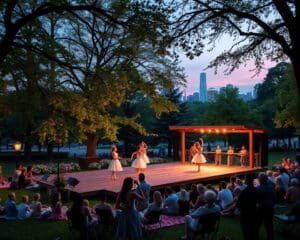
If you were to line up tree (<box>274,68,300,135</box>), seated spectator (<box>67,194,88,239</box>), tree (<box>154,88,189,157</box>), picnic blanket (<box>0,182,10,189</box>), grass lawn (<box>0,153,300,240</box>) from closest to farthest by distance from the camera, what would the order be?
seated spectator (<box>67,194,88,239</box>)
grass lawn (<box>0,153,300,240</box>)
picnic blanket (<box>0,182,10,189</box>)
tree (<box>274,68,300,135</box>)
tree (<box>154,88,189,157</box>)

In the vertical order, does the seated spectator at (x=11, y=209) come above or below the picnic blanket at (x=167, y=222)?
above

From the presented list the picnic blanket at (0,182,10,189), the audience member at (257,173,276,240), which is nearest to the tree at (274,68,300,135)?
the picnic blanket at (0,182,10,189)

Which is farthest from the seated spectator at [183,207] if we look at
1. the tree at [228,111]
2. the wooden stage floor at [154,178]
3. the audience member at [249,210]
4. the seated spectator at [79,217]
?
the tree at [228,111]

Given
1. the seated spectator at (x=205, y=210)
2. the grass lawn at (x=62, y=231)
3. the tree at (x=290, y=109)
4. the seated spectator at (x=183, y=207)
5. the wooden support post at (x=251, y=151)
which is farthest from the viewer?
the tree at (x=290, y=109)

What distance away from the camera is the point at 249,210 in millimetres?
8617

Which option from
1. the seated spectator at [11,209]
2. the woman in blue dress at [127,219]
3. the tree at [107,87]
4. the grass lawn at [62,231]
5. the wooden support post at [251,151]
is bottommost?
the grass lawn at [62,231]

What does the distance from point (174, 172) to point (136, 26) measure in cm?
1305

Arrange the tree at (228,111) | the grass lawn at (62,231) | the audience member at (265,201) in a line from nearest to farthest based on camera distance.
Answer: the audience member at (265,201) < the grass lawn at (62,231) < the tree at (228,111)

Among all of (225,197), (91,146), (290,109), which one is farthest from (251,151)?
(91,146)

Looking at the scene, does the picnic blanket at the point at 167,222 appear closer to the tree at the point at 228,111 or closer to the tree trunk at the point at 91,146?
the tree trunk at the point at 91,146

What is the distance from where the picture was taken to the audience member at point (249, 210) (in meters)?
8.60

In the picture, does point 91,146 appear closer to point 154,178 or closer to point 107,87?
point 154,178

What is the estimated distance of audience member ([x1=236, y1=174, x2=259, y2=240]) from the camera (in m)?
8.60

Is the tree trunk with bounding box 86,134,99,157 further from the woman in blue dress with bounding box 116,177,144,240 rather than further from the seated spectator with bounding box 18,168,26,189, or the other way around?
the woman in blue dress with bounding box 116,177,144,240
